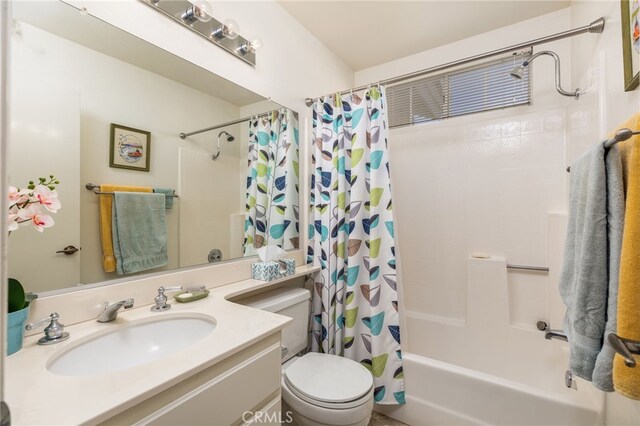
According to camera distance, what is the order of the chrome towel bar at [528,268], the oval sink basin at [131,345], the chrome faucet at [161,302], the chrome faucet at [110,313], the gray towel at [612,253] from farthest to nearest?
1. the chrome towel bar at [528,268]
2. the chrome faucet at [161,302]
3. the chrome faucet at [110,313]
4. the oval sink basin at [131,345]
5. the gray towel at [612,253]

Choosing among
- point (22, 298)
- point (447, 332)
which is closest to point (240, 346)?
point (22, 298)

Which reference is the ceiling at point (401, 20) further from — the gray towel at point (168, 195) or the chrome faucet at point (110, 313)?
the chrome faucet at point (110, 313)

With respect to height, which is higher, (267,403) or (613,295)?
(613,295)

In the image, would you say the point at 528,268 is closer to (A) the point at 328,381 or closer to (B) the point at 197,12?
(A) the point at 328,381

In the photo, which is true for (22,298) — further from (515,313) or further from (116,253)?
(515,313)

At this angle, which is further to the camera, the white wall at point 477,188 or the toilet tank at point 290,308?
the white wall at point 477,188

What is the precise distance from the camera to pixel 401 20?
1891 mm

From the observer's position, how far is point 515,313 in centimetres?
194

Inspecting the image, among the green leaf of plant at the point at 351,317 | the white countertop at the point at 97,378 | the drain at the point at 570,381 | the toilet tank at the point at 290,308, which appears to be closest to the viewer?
the white countertop at the point at 97,378

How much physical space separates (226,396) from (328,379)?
0.67 meters

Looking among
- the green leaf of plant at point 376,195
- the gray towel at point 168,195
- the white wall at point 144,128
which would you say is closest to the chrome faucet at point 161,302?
the white wall at point 144,128

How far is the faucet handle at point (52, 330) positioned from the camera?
2.51ft

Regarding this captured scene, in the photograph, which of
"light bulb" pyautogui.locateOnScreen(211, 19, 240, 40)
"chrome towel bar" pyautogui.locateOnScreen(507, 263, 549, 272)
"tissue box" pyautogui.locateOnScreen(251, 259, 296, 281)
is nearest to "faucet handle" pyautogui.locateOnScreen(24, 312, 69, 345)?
"tissue box" pyautogui.locateOnScreen(251, 259, 296, 281)

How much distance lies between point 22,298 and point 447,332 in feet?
7.74
